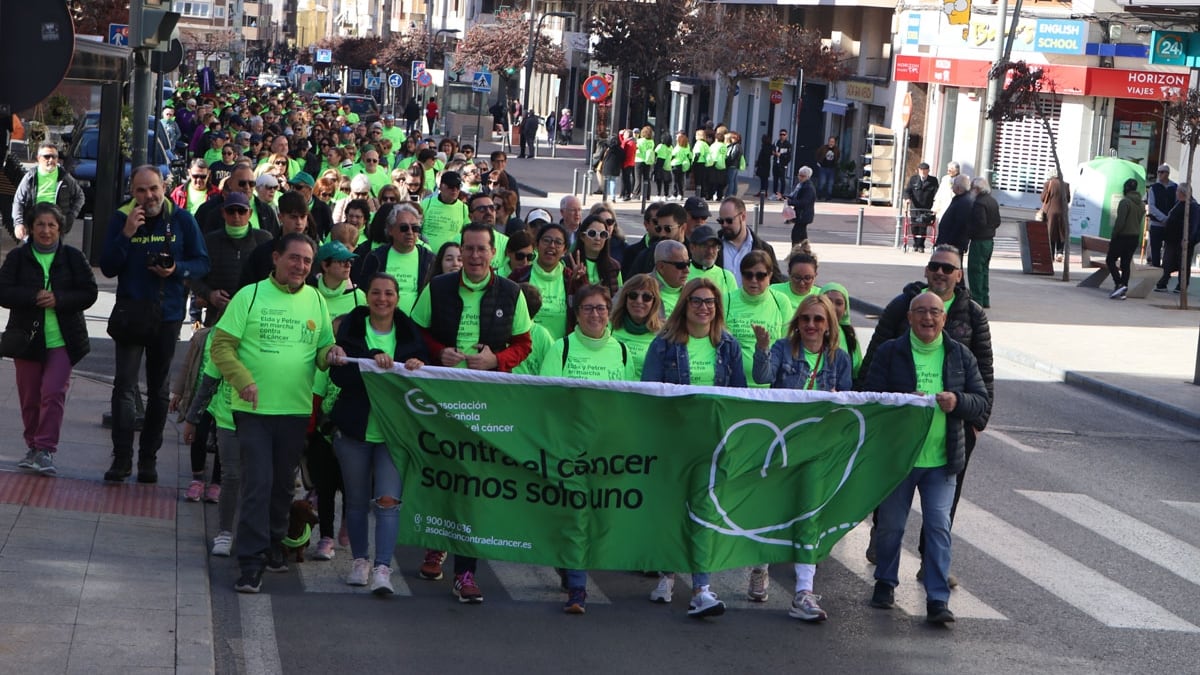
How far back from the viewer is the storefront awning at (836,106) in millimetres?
51375

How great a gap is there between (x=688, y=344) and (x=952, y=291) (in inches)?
64.7

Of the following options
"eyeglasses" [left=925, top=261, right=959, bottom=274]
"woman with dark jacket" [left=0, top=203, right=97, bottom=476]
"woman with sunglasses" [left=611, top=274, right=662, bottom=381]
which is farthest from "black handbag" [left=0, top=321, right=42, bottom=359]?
"eyeglasses" [left=925, top=261, right=959, bottom=274]

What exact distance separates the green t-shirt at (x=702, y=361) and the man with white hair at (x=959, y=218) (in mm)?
15028

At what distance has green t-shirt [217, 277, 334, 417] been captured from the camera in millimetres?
8836

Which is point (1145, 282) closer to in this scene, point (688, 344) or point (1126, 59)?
point (1126, 59)

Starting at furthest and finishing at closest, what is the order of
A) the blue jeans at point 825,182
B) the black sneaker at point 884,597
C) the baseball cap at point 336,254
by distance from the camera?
1. the blue jeans at point 825,182
2. the baseball cap at point 336,254
3. the black sneaker at point 884,597

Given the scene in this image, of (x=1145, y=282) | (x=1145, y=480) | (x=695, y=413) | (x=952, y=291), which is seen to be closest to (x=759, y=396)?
(x=695, y=413)

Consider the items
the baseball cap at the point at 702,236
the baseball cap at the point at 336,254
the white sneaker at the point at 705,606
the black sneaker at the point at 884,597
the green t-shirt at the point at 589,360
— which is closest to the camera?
the white sneaker at the point at 705,606

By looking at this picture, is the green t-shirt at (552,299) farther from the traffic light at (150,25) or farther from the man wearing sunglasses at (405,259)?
the traffic light at (150,25)

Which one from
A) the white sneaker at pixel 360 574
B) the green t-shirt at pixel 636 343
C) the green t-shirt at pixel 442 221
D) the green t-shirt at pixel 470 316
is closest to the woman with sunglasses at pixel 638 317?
the green t-shirt at pixel 636 343

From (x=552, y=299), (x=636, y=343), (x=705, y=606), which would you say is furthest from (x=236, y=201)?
(x=705, y=606)

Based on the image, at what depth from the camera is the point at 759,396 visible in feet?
29.1

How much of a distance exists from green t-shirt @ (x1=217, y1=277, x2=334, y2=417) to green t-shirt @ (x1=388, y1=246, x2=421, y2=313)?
2873 mm

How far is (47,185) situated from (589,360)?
11.5 m
